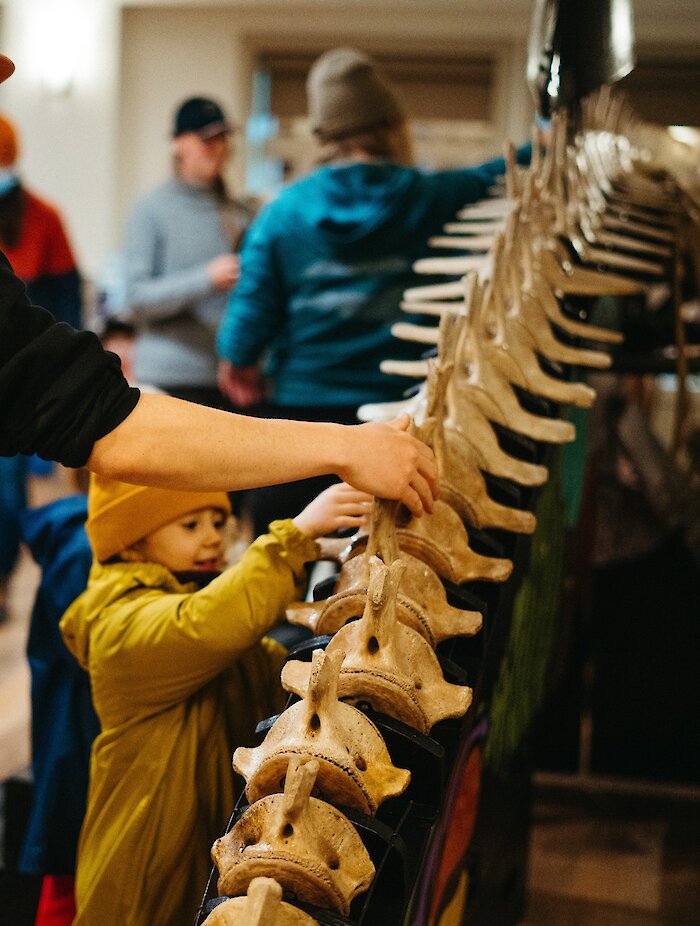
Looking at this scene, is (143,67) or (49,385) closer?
(49,385)

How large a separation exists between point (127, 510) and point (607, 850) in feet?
5.44

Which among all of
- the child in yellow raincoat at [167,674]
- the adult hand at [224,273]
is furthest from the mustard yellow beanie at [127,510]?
the adult hand at [224,273]

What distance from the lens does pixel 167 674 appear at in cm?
128

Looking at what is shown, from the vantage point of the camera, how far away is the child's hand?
123 centimetres

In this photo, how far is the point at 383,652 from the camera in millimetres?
941

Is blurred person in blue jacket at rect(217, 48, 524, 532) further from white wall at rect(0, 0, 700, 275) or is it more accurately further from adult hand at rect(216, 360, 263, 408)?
white wall at rect(0, 0, 700, 275)

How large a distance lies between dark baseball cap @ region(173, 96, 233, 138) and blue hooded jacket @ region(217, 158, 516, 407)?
3.64 ft

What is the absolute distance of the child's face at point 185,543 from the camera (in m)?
1.42

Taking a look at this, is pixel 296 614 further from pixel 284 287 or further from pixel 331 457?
pixel 284 287

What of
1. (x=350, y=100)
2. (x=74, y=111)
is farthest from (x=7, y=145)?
(x=74, y=111)

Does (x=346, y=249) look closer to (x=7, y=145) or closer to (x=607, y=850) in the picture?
(x=607, y=850)

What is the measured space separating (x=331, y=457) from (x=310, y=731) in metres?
0.26

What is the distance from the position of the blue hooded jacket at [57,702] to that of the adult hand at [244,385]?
970 mm

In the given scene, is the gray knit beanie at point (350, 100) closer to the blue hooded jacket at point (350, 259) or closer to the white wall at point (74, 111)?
the blue hooded jacket at point (350, 259)
